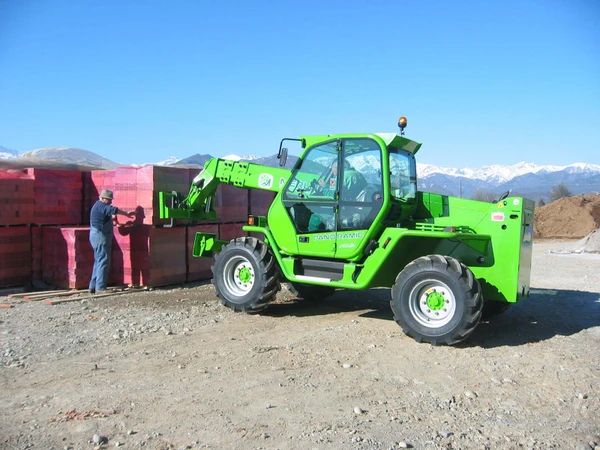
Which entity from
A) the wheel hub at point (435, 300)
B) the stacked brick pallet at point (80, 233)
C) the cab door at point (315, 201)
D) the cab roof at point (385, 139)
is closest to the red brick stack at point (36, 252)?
the stacked brick pallet at point (80, 233)

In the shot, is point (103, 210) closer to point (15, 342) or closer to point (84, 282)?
point (84, 282)

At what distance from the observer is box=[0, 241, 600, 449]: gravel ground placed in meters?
3.83

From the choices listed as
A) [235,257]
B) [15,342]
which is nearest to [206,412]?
[15,342]

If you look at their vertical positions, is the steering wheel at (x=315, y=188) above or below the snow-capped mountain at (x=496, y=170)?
below

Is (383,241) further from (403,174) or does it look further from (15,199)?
(15,199)

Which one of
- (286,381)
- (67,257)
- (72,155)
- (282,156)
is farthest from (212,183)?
(72,155)

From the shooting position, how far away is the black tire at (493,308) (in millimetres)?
7184

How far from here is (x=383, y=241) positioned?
21.7 feet

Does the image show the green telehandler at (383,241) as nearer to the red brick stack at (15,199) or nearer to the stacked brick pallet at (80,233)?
the stacked brick pallet at (80,233)

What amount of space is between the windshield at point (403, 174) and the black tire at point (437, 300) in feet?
4.04

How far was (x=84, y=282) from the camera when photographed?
936 centimetres

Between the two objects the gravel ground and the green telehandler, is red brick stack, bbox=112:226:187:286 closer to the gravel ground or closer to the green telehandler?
the gravel ground

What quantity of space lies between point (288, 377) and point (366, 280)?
215 centimetres

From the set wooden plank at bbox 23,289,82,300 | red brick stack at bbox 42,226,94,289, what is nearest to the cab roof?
red brick stack at bbox 42,226,94,289
